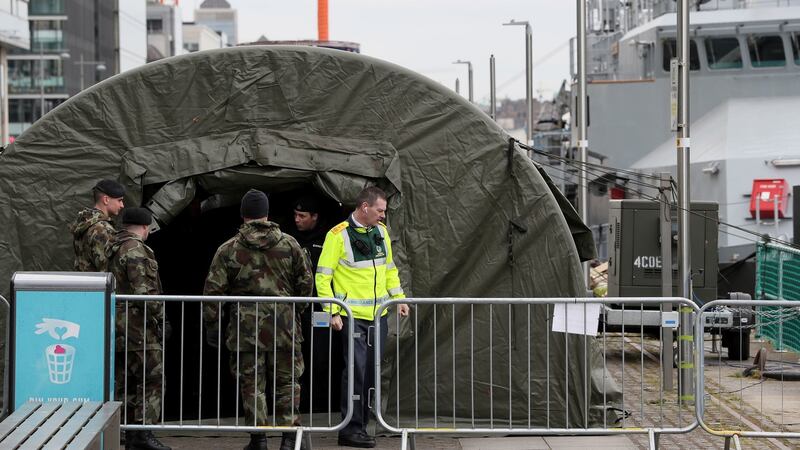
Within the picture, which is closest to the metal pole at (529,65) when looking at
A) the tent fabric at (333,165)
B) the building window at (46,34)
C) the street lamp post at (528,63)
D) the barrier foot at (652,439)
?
the street lamp post at (528,63)

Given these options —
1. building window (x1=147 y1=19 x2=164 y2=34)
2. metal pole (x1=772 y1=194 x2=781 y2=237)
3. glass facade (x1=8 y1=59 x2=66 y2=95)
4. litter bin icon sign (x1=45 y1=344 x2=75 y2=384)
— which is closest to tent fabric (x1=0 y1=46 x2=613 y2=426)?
litter bin icon sign (x1=45 y1=344 x2=75 y2=384)

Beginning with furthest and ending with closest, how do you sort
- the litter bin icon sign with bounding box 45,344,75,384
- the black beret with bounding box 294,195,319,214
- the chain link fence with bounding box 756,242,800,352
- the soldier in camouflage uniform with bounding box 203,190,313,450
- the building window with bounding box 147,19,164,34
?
1. the building window with bounding box 147,19,164,34
2. the chain link fence with bounding box 756,242,800,352
3. the black beret with bounding box 294,195,319,214
4. the soldier in camouflage uniform with bounding box 203,190,313,450
5. the litter bin icon sign with bounding box 45,344,75,384

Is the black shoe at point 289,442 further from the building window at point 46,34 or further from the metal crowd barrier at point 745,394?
the building window at point 46,34

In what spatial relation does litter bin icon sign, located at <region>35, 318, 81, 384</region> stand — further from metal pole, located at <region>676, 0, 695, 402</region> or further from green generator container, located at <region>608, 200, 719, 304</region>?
green generator container, located at <region>608, 200, 719, 304</region>

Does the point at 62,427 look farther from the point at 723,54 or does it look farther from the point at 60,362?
the point at 723,54

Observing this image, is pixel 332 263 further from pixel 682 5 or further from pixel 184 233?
pixel 682 5

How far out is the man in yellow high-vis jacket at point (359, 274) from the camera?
944 centimetres

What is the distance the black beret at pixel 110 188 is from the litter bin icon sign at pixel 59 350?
6.79ft

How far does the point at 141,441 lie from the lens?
931cm

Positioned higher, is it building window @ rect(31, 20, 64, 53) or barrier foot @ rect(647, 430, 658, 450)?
building window @ rect(31, 20, 64, 53)

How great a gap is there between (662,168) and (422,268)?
22453 millimetres

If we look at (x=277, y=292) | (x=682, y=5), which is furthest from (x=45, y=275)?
(x=682, y=5)

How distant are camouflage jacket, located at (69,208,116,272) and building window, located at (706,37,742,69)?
25707 millimetres

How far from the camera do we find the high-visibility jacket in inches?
372
